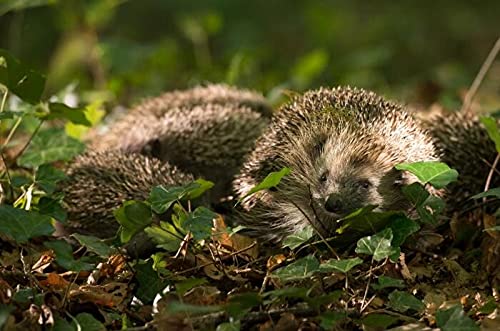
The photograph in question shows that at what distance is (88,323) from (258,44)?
8.67 m

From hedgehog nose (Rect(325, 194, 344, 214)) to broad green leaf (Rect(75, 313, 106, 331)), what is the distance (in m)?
1.23

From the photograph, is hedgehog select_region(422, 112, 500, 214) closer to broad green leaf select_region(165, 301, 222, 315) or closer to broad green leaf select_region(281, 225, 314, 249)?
broad green leaf select_region(281, 225, 314, 249)

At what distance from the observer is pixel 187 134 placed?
18.6 feet

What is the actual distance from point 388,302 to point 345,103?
110 cm

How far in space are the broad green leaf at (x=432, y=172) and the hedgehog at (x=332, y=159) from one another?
0.40 m

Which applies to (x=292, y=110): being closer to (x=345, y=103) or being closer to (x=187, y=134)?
(x=345, y=103)

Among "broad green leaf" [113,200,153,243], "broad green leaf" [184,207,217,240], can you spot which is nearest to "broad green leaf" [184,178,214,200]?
"broad green leaf" [184,207,217,240]

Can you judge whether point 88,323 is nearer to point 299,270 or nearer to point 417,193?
point 299,270

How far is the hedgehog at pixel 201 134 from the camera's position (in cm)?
554

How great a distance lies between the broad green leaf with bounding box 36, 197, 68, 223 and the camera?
412 cm

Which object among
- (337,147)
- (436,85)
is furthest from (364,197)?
(436,85)

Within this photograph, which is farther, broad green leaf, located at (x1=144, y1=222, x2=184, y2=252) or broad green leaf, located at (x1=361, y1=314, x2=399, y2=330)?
broad green leaf, located at (x1=144, y1=222, x2=184, y2=252)

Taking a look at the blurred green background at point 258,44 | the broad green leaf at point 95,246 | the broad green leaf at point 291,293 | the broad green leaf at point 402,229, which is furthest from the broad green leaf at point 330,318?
the blurred green background at point 258,44

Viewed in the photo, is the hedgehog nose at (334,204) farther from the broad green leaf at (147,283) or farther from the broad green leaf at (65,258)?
the broad green leaf at (65,258)
